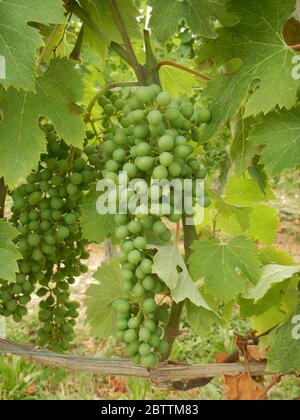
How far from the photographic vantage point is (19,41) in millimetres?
1085

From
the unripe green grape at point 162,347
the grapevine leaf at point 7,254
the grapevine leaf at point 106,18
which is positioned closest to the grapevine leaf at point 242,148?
the grapevine leaf at point 106,18

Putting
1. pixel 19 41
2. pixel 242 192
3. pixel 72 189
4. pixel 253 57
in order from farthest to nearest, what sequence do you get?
1. pixel 242 192
2. pixel 72 189
3. pixel 253 57
4. pixel 19 41

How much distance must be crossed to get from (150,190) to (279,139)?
0.34m

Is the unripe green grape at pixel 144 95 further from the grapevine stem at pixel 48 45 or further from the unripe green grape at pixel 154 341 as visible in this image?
the unripe green grape at pixel 154 341

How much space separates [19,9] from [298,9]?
0.68 metres

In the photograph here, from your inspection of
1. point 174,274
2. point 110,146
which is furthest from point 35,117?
point 174,274

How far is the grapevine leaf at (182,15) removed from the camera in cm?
135

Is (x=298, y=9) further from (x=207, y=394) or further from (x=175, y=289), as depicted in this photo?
(x=207, y=394)

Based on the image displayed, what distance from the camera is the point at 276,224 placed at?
170 cm

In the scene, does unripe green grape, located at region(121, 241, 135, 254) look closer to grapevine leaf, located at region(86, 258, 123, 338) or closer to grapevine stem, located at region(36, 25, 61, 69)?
grapevine leaf, located at region(86, 258, 123, 338)

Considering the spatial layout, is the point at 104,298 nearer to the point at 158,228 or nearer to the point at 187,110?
the point at 158,228

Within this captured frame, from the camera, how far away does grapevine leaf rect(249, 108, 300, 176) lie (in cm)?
123

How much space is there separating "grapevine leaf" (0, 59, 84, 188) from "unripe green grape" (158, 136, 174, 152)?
237 mm

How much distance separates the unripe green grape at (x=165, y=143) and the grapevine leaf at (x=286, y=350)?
496 millimetres
